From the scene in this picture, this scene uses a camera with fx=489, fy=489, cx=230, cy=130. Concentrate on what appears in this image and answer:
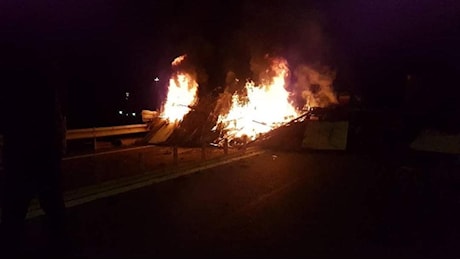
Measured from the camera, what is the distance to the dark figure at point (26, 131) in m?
5.43

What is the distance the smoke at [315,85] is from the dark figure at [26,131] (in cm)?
1479

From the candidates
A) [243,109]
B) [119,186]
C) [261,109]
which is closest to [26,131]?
[119,186]

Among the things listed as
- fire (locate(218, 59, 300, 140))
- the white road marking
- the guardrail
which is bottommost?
the white road marking

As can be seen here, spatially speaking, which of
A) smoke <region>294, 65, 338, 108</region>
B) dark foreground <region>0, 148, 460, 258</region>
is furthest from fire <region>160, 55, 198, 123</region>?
dark foreground <region>0, 148, 460, 258</region>

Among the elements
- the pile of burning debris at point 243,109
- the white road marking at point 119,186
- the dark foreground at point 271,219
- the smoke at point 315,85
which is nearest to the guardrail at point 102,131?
the pile of burning debris at point 243,109

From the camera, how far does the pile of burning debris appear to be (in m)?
17.1

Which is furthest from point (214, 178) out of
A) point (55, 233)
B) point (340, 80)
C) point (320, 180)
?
point (340, 80)

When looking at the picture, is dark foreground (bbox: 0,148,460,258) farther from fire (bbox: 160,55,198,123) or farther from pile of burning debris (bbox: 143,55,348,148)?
fire (bbox: 160,55,198,123)

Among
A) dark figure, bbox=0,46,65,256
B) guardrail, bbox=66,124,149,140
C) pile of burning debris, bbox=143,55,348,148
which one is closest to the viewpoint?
dark figure, bbox=0,46,65,256

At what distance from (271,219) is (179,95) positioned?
45.3ft

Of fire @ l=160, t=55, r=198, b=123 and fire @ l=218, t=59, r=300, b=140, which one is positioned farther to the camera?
fire @ l=160, t=55, r=198, b=123

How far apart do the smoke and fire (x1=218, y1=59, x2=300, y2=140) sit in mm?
1126

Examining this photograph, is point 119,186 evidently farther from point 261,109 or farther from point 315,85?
point 315,85

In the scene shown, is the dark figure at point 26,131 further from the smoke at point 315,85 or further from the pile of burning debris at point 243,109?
the smoke at point 315,85
